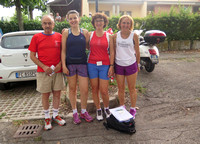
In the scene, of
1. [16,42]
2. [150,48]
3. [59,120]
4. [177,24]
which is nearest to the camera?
[59,120]

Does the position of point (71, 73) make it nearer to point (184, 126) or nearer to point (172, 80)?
point (184, 126)

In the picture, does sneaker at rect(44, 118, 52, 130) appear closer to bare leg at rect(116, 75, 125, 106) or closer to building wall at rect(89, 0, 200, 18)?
bare leg at rect(116, 75, 125, 106)

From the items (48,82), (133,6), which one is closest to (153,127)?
(48,82)

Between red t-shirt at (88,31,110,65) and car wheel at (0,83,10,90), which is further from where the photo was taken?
car wheel at (0,83,10,90)

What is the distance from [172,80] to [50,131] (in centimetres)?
408

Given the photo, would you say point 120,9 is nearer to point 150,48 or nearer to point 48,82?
point 150,48

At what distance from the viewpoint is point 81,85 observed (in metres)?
3.06

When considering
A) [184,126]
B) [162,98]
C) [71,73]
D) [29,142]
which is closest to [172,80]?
[162,98]

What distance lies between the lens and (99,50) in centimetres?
291

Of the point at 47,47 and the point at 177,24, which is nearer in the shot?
the point at 47,47

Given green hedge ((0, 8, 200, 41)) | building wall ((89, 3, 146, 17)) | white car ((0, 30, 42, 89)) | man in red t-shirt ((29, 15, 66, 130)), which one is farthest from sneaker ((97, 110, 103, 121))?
building wall ((89, 3, 146, 17))

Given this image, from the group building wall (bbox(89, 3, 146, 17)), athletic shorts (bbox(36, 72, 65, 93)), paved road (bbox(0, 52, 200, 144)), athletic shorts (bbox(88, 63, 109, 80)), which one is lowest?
paved road (bbox(0, 52, 200, 144))

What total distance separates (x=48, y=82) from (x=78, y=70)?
549 millimetres

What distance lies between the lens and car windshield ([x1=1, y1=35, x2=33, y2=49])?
4613 mm
